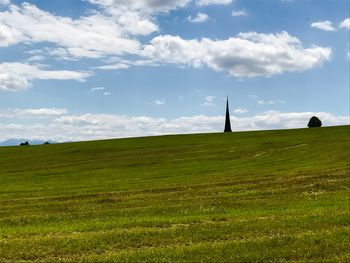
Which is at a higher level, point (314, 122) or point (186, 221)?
point (314, 122)

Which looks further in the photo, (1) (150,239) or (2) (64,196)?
(2) (64,196)

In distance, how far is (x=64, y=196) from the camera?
28953mm

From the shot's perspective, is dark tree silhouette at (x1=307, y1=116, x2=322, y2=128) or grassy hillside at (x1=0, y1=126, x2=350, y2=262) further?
dark tree silhouette at (x1=307, y1=116, x2=322, y2=128)

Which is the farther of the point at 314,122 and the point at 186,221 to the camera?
the point at 314,122

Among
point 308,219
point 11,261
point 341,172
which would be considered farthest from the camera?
point 341,172

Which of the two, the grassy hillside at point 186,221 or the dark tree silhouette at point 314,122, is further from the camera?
the dark tree silhouette at point 314,122

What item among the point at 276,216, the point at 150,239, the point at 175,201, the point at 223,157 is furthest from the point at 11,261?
the point at 223,157

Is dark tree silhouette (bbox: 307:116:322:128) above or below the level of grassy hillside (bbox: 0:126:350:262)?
above

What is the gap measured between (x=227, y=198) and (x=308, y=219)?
7194 mm

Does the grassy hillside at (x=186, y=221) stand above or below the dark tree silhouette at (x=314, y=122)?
below

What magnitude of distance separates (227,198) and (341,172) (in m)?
13.6

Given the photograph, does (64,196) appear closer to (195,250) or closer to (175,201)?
→ (175,201)

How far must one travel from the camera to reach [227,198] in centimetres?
2500

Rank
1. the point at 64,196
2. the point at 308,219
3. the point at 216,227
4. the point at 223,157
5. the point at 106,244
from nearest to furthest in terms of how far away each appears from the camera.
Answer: the point at 106,244 < the point at 216,227 < the point at 308,219 < the point at 64,196 < the point at 223,157
